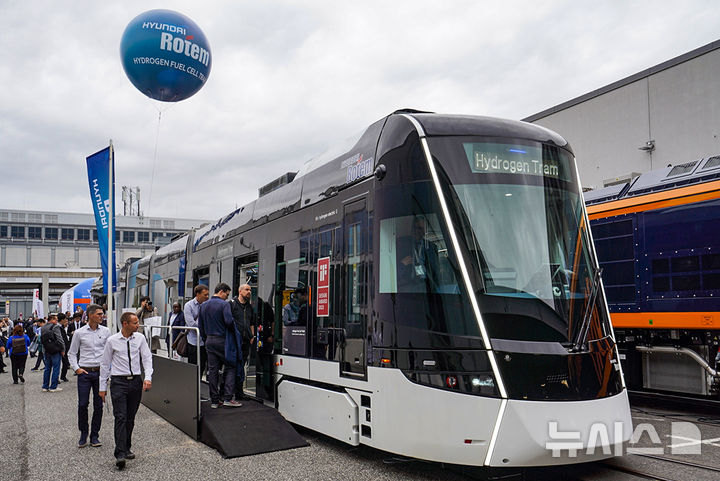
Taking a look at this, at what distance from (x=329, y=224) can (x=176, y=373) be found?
343cm

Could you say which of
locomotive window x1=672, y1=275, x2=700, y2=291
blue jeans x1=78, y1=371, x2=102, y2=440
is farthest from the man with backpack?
locomotive window x1=672, y1=275, x2=700, y2=291

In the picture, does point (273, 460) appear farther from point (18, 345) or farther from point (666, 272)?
point (18, 345)

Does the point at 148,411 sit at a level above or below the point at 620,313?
below

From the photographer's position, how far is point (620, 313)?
10.5m

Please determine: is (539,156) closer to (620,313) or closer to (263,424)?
(263,424)

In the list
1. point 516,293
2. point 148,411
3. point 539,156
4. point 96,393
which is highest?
point 539,156

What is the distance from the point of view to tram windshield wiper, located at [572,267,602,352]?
5.75 metres

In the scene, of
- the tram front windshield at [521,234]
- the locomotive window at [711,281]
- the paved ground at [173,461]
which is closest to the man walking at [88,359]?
the paved ground at [173,461]

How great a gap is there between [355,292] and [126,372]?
9.21ft

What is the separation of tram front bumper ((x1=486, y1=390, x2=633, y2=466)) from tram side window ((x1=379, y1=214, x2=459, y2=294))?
3.98ft

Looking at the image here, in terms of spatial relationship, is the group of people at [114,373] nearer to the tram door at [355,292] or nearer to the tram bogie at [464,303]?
the tram bogie at [464,303]

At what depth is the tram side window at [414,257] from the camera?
19.3 feet

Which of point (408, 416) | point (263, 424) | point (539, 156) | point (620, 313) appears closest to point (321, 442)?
point (263, 424)

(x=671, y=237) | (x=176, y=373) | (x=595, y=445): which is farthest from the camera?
(x=671, y=237)
